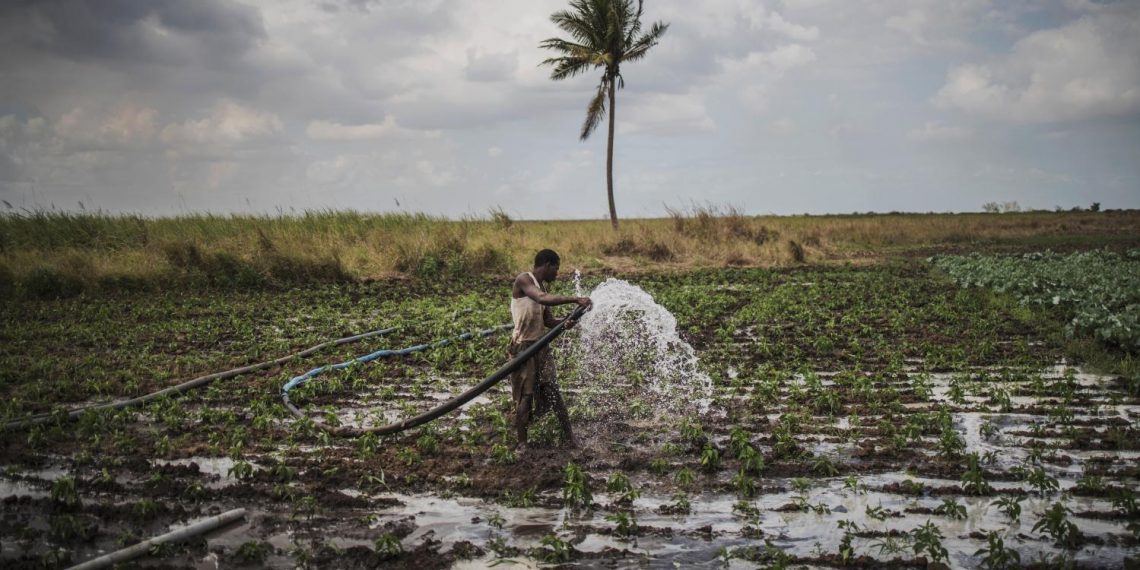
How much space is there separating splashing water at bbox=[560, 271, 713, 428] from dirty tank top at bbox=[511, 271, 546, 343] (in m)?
0.66

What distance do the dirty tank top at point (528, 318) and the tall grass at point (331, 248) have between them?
46.1 ft

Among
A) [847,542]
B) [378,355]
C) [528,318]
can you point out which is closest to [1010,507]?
[847,542]

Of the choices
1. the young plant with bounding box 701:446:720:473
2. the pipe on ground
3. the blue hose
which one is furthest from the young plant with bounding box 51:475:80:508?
the young plant with bounding box 701:446:720:473

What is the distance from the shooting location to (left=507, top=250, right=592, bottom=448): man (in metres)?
6.55

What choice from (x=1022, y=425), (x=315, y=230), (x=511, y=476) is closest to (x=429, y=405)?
(x=511, y=476)

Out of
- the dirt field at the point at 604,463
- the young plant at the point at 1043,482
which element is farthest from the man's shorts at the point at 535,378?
the young plant at the point at 1043,482

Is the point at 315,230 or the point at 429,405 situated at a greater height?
the point at 315,230

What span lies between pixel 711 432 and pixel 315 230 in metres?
19.6

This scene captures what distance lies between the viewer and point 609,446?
264 inches

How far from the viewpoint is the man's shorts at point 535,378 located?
6566mm

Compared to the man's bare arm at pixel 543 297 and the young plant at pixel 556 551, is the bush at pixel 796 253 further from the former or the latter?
the young plant at pixel 556 551

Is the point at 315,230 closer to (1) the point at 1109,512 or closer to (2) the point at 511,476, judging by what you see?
(2) the point at 511,476

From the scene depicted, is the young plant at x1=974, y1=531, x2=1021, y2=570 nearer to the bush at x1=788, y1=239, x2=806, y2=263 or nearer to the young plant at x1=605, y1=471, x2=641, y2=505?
the young plant at x1=605, y1=471, x2=641, y2=505

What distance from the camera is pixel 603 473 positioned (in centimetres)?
607
